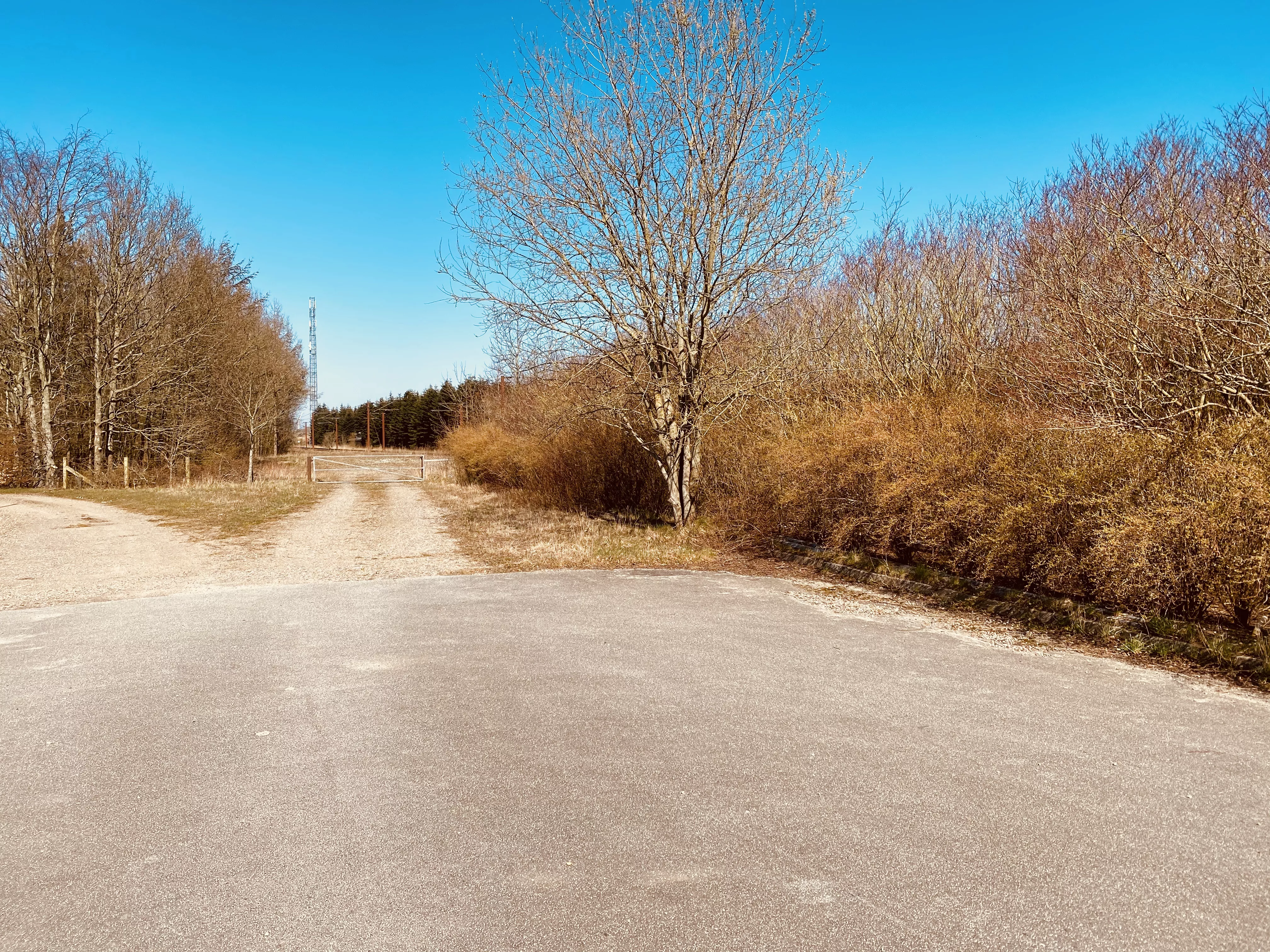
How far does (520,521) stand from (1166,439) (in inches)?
510

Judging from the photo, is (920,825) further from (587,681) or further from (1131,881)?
(587,681)

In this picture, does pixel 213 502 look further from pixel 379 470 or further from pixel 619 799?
pixel 619 799

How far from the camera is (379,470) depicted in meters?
33.0

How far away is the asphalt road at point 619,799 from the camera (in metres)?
2.68

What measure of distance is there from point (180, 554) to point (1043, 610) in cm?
1190

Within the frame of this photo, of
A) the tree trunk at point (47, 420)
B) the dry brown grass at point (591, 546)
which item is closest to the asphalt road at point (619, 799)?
the dry brown grass at point (591, 546)

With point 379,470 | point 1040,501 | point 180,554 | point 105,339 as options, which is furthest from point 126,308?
point 1040,501

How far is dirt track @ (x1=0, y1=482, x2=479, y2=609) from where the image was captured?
9.38 meters

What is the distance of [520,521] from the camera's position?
17375 millimetres

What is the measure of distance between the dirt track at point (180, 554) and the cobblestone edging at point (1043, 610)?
5.31 metres

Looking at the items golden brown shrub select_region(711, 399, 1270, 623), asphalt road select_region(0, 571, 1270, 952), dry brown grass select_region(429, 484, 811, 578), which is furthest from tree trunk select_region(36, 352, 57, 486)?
golden brown shrub select_region(711, 399, 1270, 623)

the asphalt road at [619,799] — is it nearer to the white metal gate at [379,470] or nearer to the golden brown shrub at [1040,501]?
the golden brown shrub at [1040,501]

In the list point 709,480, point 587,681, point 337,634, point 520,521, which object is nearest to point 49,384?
point 520,521

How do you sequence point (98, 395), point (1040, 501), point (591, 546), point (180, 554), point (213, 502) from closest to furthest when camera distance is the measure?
point (1040, 501) → point (180, 554) → point (591, 546) → point (213, 502) → point (98, 395)
